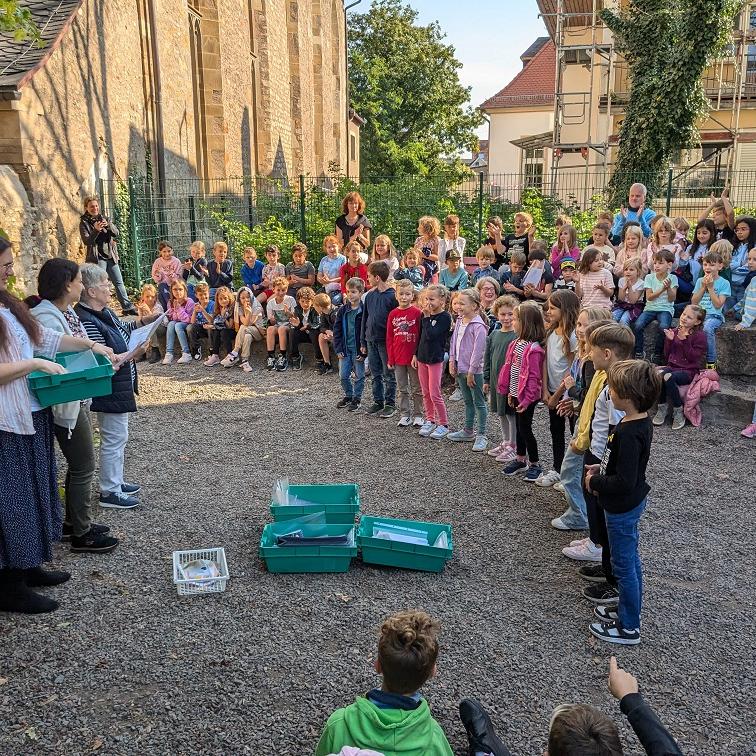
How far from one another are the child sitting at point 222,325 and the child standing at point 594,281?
543 centimetres

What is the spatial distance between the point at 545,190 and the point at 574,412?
38.7ft

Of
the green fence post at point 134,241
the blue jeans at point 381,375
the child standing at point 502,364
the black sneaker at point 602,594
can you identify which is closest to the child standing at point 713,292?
the child standing at point 502,364

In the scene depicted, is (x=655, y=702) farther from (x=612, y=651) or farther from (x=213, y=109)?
(x=213, y=109)

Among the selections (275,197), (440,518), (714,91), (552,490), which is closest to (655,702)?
(440,518)

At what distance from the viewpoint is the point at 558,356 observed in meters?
6.44

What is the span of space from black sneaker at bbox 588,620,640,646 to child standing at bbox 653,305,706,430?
4703 millimetres

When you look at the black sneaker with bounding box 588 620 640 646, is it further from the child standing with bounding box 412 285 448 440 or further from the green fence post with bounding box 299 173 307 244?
the green fence post with bounding box 299 173 307 244

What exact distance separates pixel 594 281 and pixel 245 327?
5259mm

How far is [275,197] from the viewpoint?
16.4 meters

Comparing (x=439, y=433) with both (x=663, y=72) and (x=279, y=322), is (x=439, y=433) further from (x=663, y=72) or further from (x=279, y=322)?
(x=663, y=72)

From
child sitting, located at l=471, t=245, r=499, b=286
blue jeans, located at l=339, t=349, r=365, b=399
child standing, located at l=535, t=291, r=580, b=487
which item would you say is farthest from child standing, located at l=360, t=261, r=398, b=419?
child standing, located at l=535, t=291, r=580, b=487

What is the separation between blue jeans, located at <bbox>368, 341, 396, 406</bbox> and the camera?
8.84m

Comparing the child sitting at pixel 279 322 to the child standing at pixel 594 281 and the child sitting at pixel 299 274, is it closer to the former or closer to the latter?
the child sitting at pixel 299 274

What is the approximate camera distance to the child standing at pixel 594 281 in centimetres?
929
